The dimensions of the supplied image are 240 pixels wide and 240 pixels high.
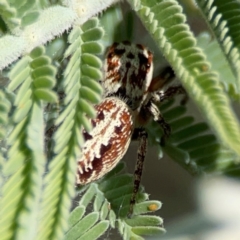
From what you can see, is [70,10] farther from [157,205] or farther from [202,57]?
[157,205]

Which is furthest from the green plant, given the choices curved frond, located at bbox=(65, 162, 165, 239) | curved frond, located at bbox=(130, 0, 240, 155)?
curved frond, located at bbox=(65, 162, 165, 239)

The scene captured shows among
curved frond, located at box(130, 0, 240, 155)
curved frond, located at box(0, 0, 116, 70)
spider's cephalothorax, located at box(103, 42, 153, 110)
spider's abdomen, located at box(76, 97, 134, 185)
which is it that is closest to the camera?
curved frond, located at box(130, 0, 240, 155)

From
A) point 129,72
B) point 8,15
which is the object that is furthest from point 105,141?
point 8,15

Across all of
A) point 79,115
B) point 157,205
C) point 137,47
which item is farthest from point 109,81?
point 79,115

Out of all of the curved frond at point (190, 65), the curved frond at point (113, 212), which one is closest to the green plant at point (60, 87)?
the curved frond at point (190, 65)

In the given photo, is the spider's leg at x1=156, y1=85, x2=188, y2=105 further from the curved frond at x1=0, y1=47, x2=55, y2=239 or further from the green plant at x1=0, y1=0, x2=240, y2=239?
the curved frond at x1=0, y1=47, x2=55, y2=239

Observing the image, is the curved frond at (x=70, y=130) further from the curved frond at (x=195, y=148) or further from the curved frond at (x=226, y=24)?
the curved frond at (x=195, y=148)
